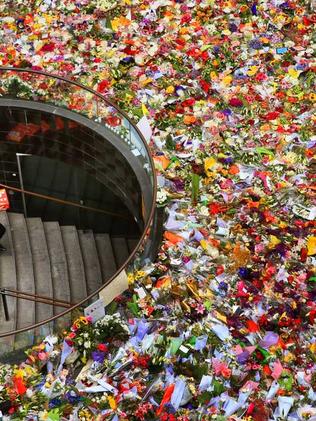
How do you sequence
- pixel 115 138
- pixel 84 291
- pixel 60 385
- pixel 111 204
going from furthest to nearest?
pixel 111 204 → pixel 84 291 → pixel 115 138 → pixel 60 385

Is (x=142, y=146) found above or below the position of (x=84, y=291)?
above

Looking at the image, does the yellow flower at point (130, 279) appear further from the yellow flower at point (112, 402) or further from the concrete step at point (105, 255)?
the concrete step at point (105, 255)

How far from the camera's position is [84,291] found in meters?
9.52

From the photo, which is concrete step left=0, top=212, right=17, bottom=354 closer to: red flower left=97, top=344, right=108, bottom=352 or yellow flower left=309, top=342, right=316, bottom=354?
red flower left=97, top=344, right=108, bottom=352

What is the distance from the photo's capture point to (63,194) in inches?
432

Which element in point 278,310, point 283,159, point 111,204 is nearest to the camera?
point 278,310

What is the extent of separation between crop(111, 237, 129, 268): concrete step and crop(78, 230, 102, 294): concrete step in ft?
1.14

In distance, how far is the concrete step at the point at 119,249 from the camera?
10.4 m

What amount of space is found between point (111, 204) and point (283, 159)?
3.30 metres

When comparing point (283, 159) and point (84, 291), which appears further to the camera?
point (84, 291)

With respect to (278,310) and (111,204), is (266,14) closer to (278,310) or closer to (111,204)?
(111,204)

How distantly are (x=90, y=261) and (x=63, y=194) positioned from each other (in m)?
1.44

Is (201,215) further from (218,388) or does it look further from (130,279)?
(218,388)

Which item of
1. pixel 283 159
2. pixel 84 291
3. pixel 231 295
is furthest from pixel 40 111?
pixel 231 295
